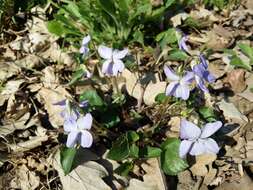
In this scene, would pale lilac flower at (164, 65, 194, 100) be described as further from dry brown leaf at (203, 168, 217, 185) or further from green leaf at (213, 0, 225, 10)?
green leaf at (213, 0, 225, 10)

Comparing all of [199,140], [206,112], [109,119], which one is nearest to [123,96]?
[109,119]

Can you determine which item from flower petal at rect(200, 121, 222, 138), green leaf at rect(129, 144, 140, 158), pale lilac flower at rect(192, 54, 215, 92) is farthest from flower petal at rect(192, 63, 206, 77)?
green leaf at rect(129, 144, 140, 158)

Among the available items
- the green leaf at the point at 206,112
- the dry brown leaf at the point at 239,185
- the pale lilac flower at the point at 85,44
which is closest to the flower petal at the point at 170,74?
the green leaf at the point at 206,112

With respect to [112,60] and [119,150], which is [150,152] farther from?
[112,60]

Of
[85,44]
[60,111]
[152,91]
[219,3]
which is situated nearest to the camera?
[85,44]

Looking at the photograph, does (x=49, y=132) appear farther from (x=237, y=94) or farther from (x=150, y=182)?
(x=237, y=94)

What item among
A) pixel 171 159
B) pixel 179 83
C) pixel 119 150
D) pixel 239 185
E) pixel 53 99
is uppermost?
pixel 179 83

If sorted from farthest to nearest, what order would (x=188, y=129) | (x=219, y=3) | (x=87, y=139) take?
(x=219, y=3) < (x=87, y=139) < (x=188, y=129)

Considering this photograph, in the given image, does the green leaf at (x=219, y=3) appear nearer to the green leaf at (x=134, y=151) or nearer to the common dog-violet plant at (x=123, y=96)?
the common dog-violet plant at (x=123, y=96)
